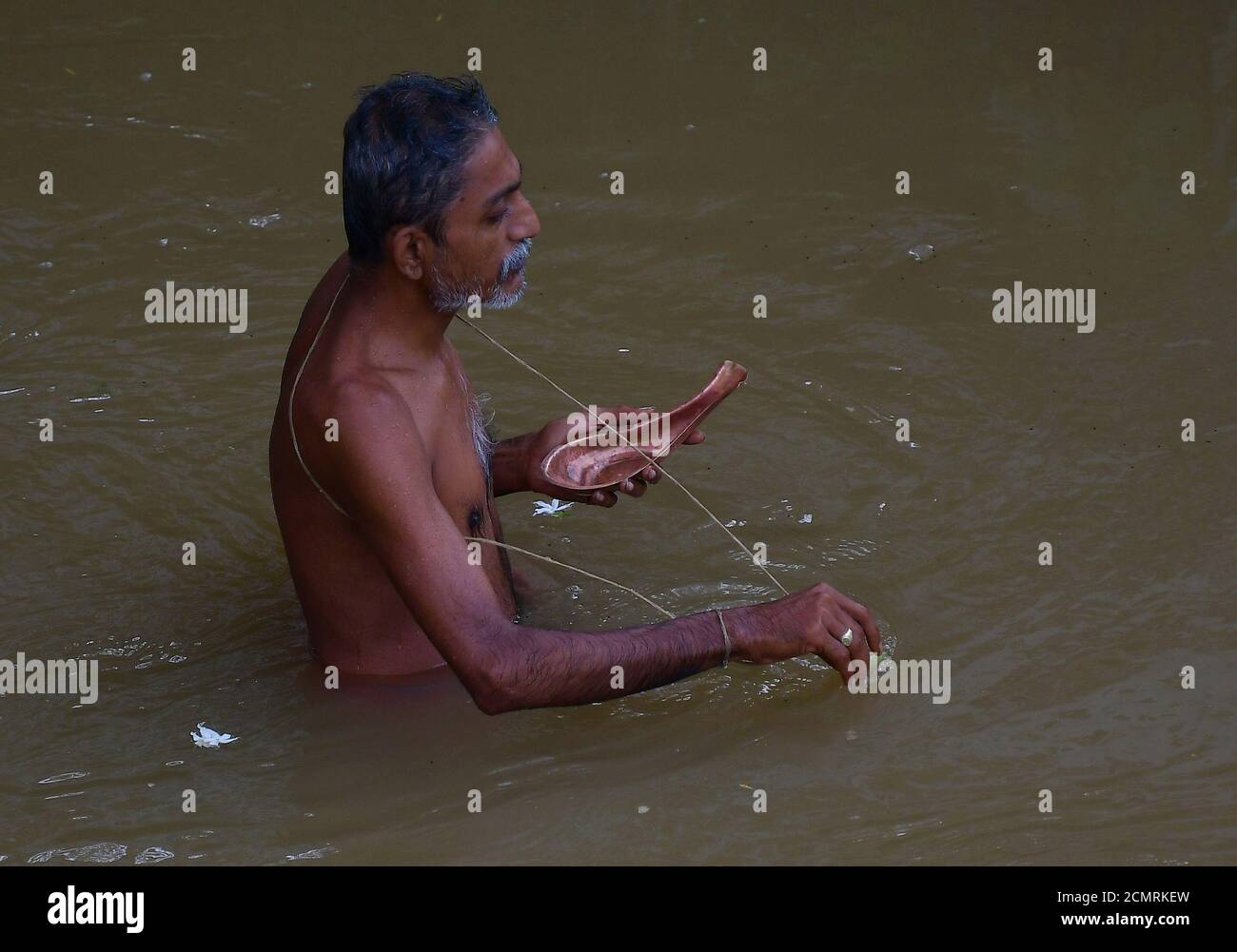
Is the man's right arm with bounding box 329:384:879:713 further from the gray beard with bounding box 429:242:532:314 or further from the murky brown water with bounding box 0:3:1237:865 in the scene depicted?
the murky brown water with bounding box 0:3:1237:865

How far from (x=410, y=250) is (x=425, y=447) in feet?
1.28

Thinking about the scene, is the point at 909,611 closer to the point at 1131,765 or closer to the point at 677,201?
the point at 1131,765

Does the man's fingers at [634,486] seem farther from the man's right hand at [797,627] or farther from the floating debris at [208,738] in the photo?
the floating debris at [208,738]

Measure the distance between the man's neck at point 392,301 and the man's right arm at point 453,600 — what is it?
0.57ft

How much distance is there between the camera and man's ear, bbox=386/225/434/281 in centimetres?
314

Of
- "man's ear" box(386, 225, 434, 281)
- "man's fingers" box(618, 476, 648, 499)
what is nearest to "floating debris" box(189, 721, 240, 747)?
"man's fingers" box(618, 476, 648, 499)

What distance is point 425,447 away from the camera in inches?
128

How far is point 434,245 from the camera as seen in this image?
315cm

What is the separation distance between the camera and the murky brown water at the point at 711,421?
133 inches

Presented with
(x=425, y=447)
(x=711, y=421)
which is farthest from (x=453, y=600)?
(x=711, y=421)

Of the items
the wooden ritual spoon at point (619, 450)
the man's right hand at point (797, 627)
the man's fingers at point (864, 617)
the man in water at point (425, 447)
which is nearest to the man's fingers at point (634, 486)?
the wooden ritual spoon at point (619, 450)

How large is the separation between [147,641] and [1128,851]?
7.47 feet

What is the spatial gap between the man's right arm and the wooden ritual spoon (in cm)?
54

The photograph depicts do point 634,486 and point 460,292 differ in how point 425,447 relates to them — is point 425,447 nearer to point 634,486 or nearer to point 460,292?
point 460,292
